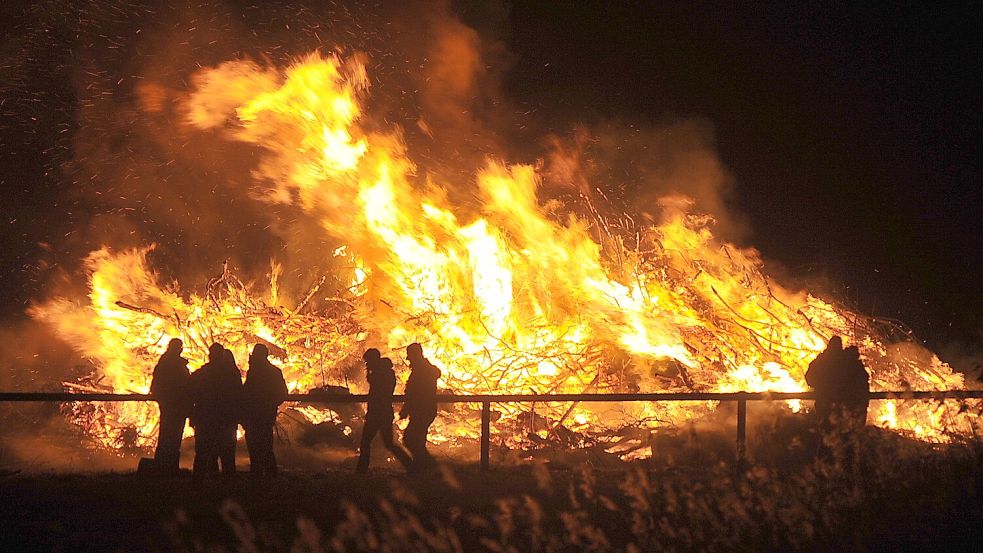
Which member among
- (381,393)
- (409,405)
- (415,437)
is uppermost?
(381,393)

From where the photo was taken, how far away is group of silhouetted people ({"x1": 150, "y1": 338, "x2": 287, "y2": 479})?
11.2 metres

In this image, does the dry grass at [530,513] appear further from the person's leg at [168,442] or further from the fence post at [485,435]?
the person's leg at [168,442]

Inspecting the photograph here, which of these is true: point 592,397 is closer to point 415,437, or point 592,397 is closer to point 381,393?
point 415,437

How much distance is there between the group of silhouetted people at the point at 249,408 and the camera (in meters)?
11.3

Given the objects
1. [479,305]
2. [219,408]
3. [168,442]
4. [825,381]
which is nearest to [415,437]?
[219,408]

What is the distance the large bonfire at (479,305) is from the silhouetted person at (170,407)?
11.8 feet

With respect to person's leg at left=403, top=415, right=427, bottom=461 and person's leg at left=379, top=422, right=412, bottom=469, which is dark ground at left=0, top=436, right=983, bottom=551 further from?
person's leg at left=403, top=415, right=427, bottom=461

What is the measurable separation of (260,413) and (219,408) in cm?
48

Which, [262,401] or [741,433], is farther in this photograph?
[262,401]

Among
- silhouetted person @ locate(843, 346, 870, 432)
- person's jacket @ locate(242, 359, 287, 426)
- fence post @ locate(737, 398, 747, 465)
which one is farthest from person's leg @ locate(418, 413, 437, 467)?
silhouetted person @ locate(843, 346, 870, 432)

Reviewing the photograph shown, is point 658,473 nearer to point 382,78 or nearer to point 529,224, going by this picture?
point 529,224

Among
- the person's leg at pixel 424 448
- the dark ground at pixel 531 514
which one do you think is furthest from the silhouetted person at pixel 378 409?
the dark ground at pixel 531 514

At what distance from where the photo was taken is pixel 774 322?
14812 mm

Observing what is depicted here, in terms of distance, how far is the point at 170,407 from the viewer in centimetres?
1154
